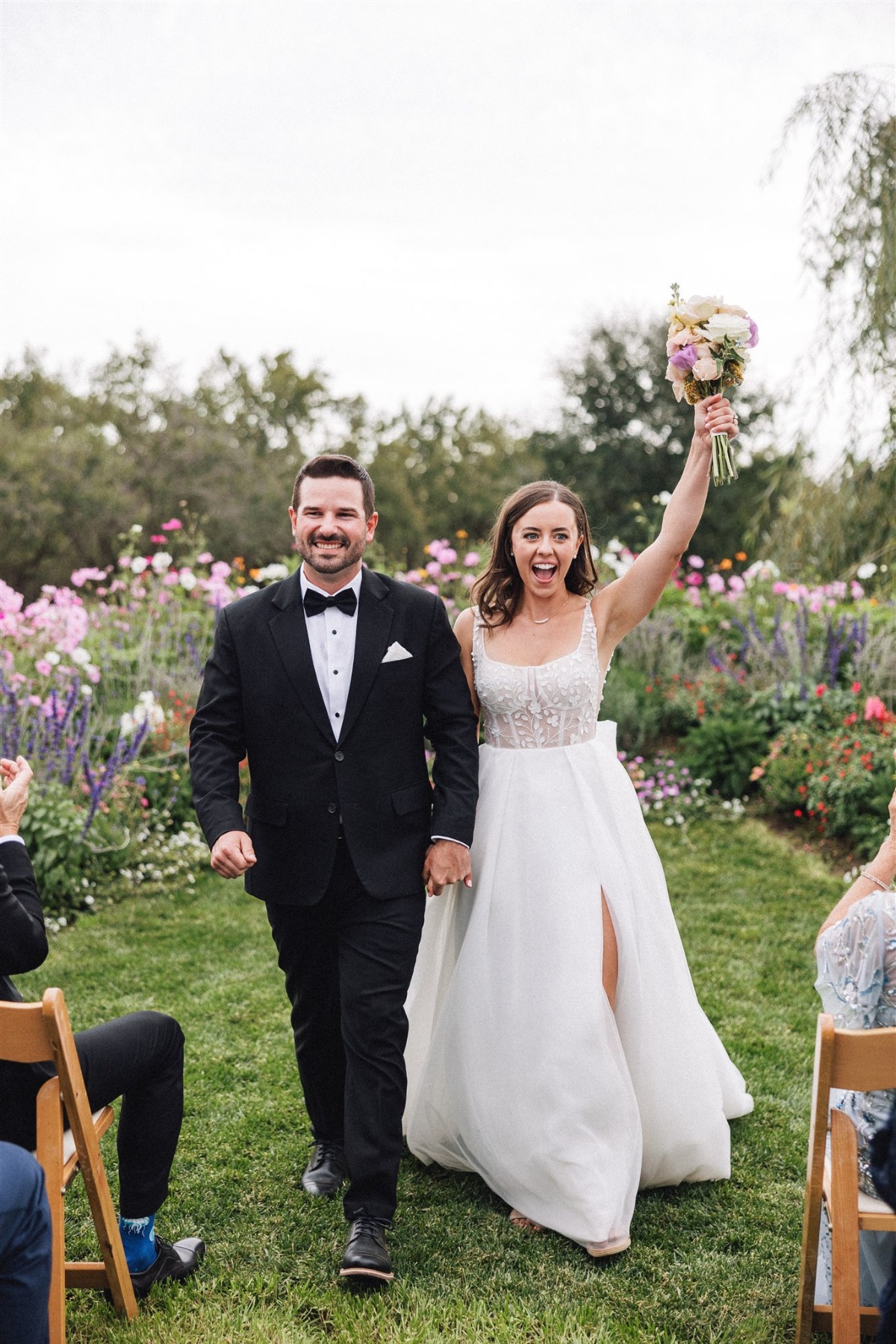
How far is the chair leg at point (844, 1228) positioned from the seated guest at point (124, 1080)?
1.49m

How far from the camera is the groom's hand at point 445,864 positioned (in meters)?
3.05

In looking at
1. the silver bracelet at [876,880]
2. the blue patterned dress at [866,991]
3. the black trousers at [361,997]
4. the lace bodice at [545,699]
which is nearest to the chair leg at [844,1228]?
the blue patterned dress at [866,991]

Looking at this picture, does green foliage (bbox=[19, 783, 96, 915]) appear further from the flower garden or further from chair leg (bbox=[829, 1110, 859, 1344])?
chair leg (bbox=[829, 1110, 859, 1344])

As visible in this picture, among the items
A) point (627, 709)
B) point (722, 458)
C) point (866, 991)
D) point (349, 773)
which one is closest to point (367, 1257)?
point (349, 773)

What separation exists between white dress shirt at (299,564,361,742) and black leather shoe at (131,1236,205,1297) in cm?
135

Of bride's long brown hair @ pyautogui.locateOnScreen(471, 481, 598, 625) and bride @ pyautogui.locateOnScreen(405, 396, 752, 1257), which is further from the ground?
bride's long brown hair @ pyautogui.locateOnScreen(471, 481, 598, 625)

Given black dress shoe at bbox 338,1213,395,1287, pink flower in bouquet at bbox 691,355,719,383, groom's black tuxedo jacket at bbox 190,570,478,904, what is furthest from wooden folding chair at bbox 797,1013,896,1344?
pink flower in bouquet at bbox 691,355,719,383

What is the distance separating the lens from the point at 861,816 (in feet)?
21.6

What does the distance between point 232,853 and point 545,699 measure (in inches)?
39.4

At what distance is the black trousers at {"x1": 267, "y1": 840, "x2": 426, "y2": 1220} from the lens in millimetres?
2908

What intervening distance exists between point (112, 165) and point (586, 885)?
1224 cm

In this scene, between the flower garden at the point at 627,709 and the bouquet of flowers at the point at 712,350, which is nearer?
the bouquet of flowers at the point at 712,350

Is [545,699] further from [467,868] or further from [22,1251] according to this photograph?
[22,1251]

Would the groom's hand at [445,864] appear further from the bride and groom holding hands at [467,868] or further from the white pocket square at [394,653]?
the white pocket square at [394,653]
